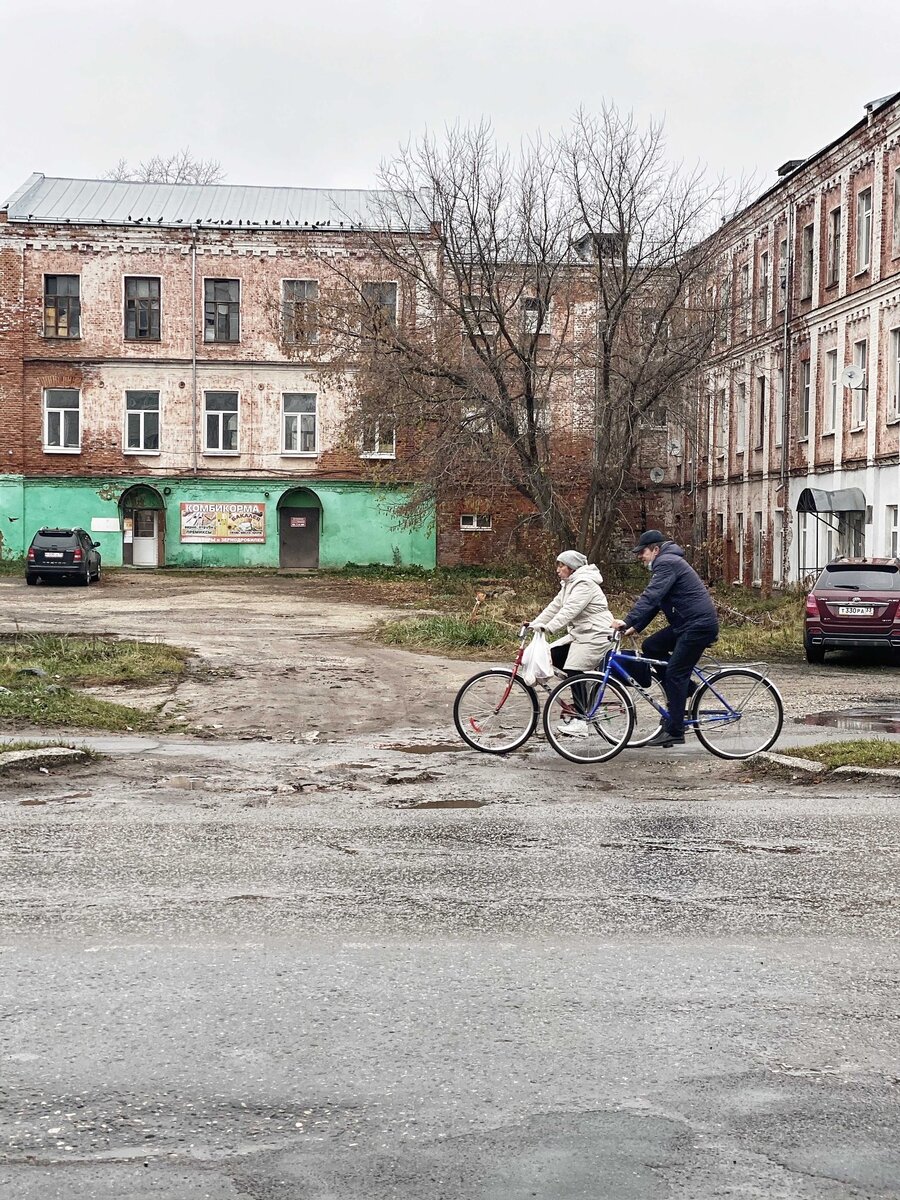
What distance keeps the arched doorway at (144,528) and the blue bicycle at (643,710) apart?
4009 centimetres

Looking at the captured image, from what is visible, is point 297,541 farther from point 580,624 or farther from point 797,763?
point 797,763

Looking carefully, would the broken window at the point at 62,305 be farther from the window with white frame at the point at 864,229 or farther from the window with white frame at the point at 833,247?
the window with white frame at the point at 864,229

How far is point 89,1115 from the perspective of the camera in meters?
4.07

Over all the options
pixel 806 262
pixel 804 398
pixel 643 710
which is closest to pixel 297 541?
pixel 804 398

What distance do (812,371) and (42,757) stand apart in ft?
95.5

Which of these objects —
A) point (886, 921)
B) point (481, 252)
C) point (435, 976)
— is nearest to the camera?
point (435, 976)

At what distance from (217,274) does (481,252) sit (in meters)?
20.6

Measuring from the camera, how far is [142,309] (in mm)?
50344

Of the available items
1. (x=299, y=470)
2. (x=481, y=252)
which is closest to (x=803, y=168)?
(x=481, y=252)

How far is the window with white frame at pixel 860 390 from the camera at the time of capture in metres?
33.0

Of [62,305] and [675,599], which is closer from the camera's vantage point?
[675,599]

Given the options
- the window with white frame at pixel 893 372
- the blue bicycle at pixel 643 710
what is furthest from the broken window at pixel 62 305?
the blue bicycle at pixel 643 710

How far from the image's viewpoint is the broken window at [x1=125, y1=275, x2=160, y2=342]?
50281 millimetres

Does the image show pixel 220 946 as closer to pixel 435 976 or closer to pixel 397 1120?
pixel 435 976
